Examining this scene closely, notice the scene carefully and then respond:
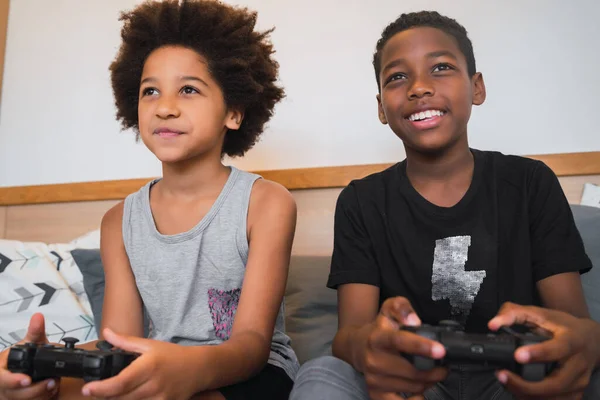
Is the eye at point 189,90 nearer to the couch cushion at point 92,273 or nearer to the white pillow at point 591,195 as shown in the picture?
the couch cushion at point 92,273

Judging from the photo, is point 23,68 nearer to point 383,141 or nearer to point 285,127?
point 285,127

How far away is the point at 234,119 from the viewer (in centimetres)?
102

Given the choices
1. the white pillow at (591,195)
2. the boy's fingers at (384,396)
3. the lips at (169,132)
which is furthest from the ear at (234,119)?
the white pillow at (591,195)

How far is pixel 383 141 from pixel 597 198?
49cm

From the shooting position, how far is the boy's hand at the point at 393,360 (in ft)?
1.71

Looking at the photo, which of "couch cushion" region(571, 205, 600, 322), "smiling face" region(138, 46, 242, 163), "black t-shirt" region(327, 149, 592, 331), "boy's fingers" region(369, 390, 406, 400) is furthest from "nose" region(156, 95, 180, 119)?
"couch cushion" region(571, 205, 600, 322)

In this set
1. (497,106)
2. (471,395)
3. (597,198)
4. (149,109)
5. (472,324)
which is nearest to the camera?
(471,395)

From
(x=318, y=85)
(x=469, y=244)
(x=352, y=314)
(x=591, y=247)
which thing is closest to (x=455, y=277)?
(x=469, y=244)

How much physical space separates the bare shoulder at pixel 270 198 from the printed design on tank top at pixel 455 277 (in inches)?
10.0

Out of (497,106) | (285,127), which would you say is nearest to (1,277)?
(285,127)

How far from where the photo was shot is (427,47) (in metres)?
0.88

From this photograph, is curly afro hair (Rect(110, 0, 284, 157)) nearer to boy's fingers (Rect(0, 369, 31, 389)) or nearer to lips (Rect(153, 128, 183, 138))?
lips (Rect(153, 128, 183, 138))

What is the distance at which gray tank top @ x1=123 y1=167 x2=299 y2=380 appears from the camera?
2.88 feet

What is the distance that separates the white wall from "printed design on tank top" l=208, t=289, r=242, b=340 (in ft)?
1.89
